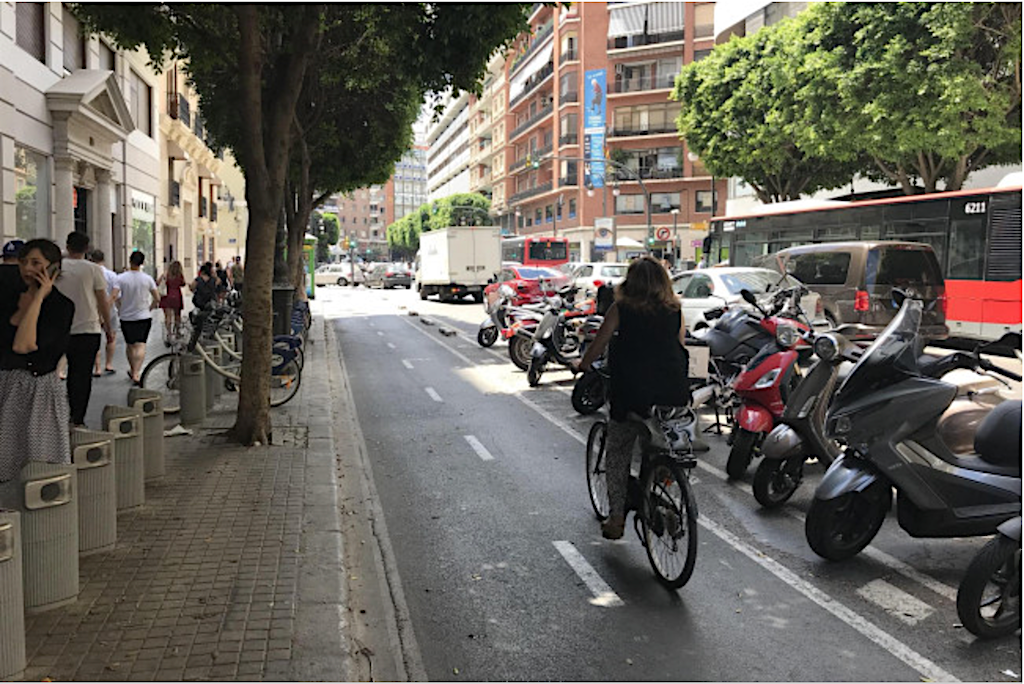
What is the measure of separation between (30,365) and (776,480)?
5068 mm

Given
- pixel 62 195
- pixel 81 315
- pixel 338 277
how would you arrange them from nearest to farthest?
pixel 81 315 < pixel 62 195 < pixel 338 277

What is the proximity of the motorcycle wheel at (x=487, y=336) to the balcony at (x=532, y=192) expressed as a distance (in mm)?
52248

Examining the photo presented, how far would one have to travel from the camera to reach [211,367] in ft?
33.9

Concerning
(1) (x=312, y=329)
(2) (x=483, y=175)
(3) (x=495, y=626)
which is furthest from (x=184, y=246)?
(2) (x=483, y=175)

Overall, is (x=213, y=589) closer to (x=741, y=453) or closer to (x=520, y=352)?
(x=741, y=453)

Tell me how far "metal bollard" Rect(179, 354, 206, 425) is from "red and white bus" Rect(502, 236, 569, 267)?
32994mm

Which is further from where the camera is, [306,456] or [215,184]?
[215,184]

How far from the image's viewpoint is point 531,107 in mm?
75188

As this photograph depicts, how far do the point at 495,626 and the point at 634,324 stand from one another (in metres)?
1.82

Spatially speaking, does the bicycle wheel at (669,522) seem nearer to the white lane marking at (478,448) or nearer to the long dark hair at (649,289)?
the long dark hair at (649,289)

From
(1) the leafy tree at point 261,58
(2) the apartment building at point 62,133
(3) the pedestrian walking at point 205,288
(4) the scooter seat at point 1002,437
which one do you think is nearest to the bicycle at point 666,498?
(4) the scooter seat at point 1002,437

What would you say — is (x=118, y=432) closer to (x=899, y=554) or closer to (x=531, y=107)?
(x=899, y=554)

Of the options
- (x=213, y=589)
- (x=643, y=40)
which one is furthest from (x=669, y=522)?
(x=643, y=40)

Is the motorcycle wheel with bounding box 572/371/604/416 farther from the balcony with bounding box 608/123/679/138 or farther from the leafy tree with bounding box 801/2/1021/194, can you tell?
the balcony with bounding box 608/123/679/138
